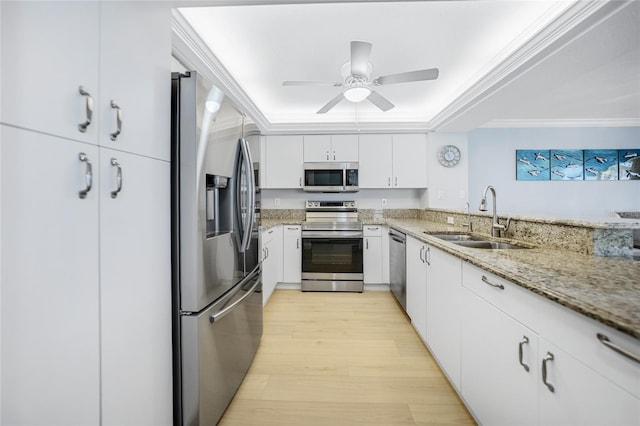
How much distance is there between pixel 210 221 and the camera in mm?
1508

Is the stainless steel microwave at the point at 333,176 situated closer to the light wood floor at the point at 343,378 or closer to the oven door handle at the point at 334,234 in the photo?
the oven door handle at the point at 334,234

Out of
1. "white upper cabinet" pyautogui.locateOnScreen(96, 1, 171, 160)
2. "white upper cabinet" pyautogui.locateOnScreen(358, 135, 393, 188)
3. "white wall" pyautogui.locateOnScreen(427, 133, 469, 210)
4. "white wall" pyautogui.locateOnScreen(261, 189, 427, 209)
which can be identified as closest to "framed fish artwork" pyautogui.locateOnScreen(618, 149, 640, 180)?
"white wall" pyautogui.locateOnScreen(427, 133, 469, 210)

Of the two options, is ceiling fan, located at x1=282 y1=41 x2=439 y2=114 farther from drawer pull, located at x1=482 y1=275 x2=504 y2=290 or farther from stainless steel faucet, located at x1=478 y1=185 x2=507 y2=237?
drawer pull, located at x1=482 y1=275 x2=504 y2=290

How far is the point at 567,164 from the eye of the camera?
4.49 m

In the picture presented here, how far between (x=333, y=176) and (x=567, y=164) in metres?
3.83

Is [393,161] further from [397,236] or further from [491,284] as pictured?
[491,284]

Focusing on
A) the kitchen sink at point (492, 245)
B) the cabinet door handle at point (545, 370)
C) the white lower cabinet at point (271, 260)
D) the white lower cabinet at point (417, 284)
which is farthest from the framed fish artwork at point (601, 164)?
the cabinet door handle at point (545, 370)

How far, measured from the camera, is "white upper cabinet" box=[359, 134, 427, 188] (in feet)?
13.4

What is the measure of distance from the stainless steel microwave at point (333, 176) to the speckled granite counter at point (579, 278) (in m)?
2.53

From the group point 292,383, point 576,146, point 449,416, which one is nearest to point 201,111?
point 292,383

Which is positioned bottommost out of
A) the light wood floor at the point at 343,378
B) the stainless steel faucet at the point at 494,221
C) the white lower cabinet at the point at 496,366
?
the light wood floor at the point at 343,378

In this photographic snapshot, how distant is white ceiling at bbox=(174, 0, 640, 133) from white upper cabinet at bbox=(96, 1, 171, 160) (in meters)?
0.56

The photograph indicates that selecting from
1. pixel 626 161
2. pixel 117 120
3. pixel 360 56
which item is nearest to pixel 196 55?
pixel 360 56

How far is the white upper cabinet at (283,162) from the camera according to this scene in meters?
4.15
